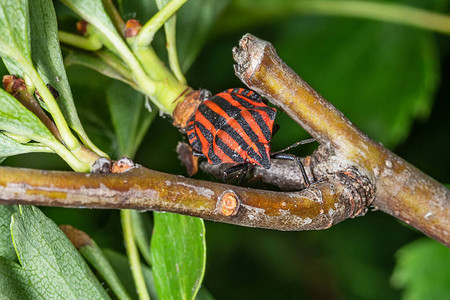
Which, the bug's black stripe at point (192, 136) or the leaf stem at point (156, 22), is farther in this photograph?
the bug's black stripe at point (192, 136)

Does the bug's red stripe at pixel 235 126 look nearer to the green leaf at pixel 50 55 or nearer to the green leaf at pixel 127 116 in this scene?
the green leaf at pixel 50 55

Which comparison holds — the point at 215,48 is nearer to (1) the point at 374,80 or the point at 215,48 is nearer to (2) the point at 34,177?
(1) the point at 374,80

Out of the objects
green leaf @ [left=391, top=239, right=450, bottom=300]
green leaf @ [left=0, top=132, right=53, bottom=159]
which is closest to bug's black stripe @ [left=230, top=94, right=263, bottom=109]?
green leaf @ [left=0, top=132, right=53, bottom=159]

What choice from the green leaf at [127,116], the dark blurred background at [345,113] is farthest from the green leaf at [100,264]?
the dark blurred background at [345,113]

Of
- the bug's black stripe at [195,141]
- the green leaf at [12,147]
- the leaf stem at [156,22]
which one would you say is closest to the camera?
the green leaf at [12,147]

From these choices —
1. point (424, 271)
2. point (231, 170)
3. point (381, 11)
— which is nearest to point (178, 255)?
point (231, 170)

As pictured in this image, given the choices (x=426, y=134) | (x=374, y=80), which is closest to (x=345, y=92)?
(x=374, y=80)
